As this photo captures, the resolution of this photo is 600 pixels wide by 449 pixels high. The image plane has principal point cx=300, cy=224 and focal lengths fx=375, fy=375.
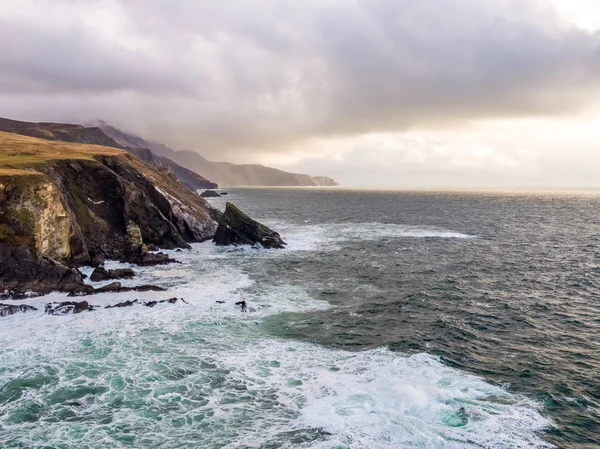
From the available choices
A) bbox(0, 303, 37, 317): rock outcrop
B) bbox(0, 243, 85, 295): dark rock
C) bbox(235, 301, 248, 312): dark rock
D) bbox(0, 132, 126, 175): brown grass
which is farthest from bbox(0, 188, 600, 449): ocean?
bbox(0, 132, 126, 175): brown grass

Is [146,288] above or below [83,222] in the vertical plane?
below

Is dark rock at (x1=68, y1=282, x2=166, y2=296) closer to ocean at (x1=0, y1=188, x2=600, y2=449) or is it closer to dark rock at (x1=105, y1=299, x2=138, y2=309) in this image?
ocean at (x1=0, y1=188, x2=600, y2=449)

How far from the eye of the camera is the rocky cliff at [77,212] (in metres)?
39.3

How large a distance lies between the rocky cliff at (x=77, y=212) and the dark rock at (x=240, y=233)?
18.1 feet

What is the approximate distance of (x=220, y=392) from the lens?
2145 cm

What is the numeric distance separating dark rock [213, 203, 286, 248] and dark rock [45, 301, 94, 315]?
32691 millimetres

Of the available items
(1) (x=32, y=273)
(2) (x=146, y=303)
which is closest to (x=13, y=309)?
(1) (x=32, y=273)

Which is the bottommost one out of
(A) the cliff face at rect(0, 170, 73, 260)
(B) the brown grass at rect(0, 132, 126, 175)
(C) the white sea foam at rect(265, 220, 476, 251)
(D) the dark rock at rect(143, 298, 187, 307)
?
(D) the dark rock at rect(143, 298, 187, 307)

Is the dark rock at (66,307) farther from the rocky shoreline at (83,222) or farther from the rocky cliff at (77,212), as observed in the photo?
the rocky cliff at (77,212)

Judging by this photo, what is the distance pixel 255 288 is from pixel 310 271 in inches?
405

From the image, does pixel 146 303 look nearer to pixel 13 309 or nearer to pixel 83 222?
pixel 13 309

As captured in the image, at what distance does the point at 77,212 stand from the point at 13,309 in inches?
936

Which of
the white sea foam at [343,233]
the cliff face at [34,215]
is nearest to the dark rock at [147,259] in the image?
the cliff face at [34,215]

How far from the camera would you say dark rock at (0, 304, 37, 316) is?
3143 cm
